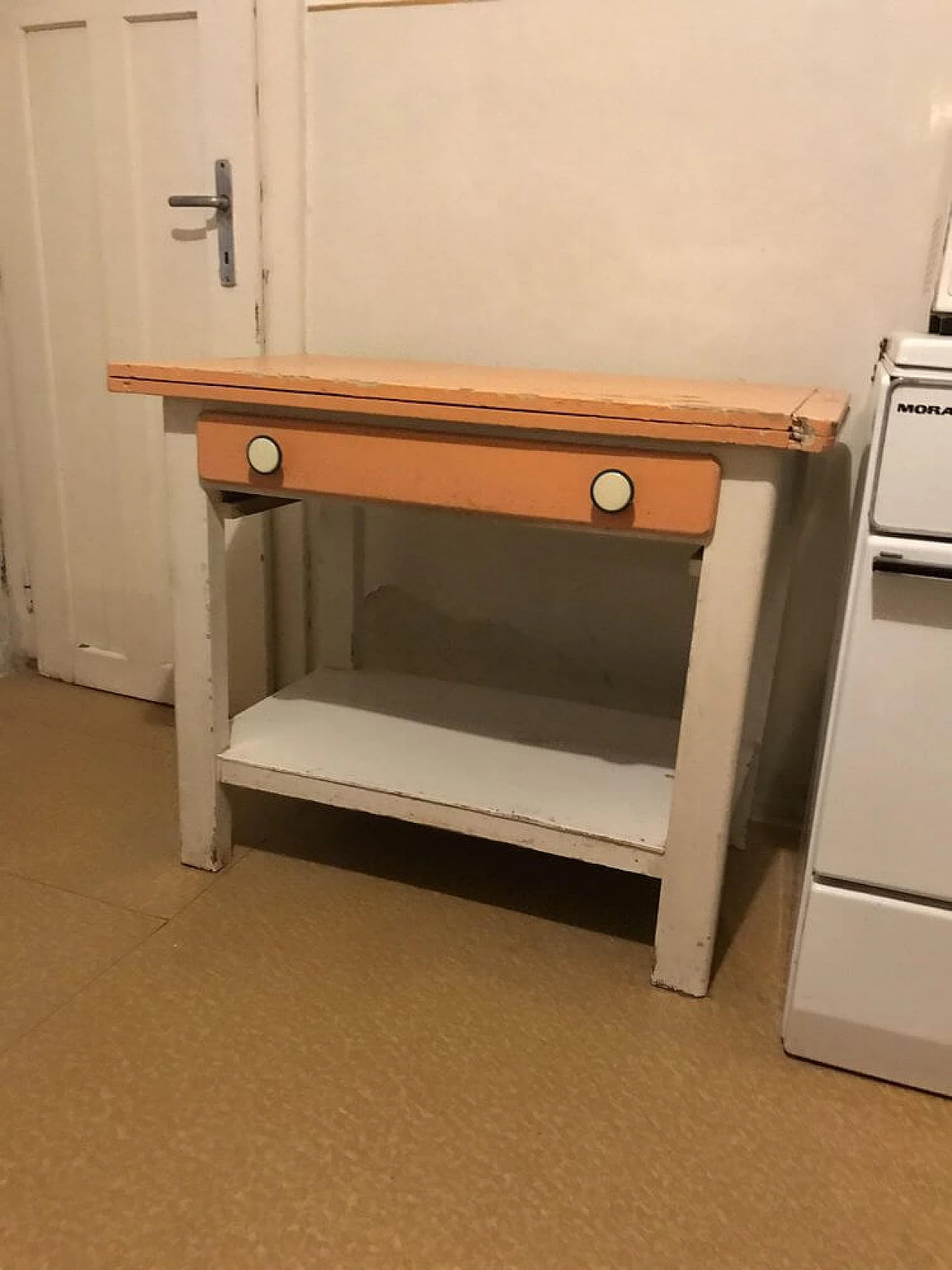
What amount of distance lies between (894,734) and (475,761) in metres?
0.56

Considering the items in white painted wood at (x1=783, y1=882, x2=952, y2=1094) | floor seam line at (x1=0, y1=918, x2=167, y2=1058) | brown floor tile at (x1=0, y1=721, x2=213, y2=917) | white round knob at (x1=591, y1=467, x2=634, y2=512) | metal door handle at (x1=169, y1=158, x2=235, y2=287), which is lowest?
brown floor tile at (x1=0, y1=721, x2=213, y2=917)

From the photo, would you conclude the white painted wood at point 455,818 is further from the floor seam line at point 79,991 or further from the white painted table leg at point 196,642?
the floor seam line at point 79,991

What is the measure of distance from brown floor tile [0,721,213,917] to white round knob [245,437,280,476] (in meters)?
0.58

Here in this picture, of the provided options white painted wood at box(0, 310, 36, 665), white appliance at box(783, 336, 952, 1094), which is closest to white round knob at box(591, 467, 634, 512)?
white appliance at box(783, 336, 952, 1094)

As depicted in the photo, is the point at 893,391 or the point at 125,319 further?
the point at 125,319

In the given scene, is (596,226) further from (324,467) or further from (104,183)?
(104,183)

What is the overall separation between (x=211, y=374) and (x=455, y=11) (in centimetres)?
69

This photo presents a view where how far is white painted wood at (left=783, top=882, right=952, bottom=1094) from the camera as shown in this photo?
0.93 meters

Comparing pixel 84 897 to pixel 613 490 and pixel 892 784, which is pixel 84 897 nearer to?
pixel 613 490

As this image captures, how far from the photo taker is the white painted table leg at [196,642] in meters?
1.16

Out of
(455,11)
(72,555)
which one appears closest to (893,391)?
(455,11)

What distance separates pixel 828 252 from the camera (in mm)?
1275

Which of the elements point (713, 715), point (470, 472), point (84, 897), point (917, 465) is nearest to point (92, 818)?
point (84, 897)

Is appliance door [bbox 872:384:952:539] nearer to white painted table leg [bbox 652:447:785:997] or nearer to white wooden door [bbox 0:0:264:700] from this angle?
white painted table leg [bbox 652:447:785:997]
